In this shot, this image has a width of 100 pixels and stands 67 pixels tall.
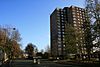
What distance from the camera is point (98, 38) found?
152 feet

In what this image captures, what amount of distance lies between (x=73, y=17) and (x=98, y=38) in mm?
118771

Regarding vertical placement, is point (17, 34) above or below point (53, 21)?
below

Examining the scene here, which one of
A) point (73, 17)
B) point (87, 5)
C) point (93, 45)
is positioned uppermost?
point (73, 17)

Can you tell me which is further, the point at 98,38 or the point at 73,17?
the point at 73,17

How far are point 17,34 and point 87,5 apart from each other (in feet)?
160

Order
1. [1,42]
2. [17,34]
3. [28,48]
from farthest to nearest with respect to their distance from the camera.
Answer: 1. [28,48]
2. [17,34]
3. [1,42]

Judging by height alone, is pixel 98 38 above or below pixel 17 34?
below

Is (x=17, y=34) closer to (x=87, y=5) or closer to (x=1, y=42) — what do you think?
(x=1, y=42)

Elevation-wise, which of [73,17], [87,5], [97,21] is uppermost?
[73,17]

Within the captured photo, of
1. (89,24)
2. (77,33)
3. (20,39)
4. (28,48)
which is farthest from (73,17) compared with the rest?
(89,24)

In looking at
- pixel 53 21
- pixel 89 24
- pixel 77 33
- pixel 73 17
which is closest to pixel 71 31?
pixel 77 33

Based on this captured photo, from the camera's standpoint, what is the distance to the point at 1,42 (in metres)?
73.4

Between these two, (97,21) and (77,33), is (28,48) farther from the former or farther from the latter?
(97,21)

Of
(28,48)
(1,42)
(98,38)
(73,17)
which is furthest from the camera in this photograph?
(28,48)
